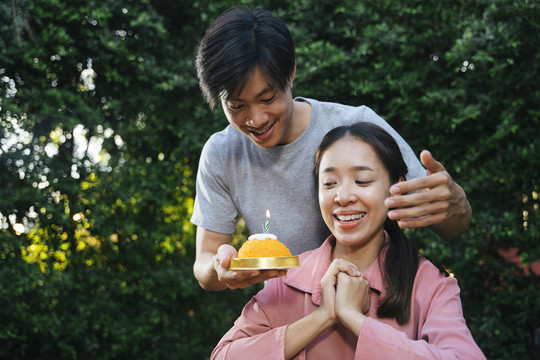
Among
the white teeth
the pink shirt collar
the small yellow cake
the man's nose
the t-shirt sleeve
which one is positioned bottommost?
the pink shirt collar

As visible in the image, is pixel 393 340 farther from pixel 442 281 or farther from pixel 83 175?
pixel 83 175

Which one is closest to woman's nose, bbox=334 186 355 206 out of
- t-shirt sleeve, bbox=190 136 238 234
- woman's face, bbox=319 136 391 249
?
woman's face, bbox=319 136 391 249

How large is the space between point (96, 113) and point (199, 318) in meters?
2.03

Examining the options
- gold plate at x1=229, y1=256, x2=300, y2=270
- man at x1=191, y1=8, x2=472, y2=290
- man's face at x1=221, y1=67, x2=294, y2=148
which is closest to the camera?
gold plate at x1=229, y1=256, x2=300, y2=270

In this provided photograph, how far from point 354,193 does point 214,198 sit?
946 mm

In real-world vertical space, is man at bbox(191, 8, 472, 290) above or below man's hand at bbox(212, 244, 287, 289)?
above

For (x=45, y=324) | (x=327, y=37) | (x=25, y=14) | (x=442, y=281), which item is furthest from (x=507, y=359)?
(x=25, y=14)

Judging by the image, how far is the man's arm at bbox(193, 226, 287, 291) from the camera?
216cm

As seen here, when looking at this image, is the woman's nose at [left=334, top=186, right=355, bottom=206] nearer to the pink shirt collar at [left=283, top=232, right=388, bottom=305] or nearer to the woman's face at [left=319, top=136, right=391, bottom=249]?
the woman's face at [left=319, top=136, right=391, bottom=249]

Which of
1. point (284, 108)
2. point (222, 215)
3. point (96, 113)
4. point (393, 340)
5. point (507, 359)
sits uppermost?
point (96, 113)

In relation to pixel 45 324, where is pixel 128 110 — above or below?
above

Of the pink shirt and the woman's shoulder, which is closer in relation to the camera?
the pink shirt

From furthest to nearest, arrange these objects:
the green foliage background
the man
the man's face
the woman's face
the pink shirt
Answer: the green foliage background
the man's face
the woman's face
the man
the pink shirt

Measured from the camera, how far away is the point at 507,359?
13.2ft
